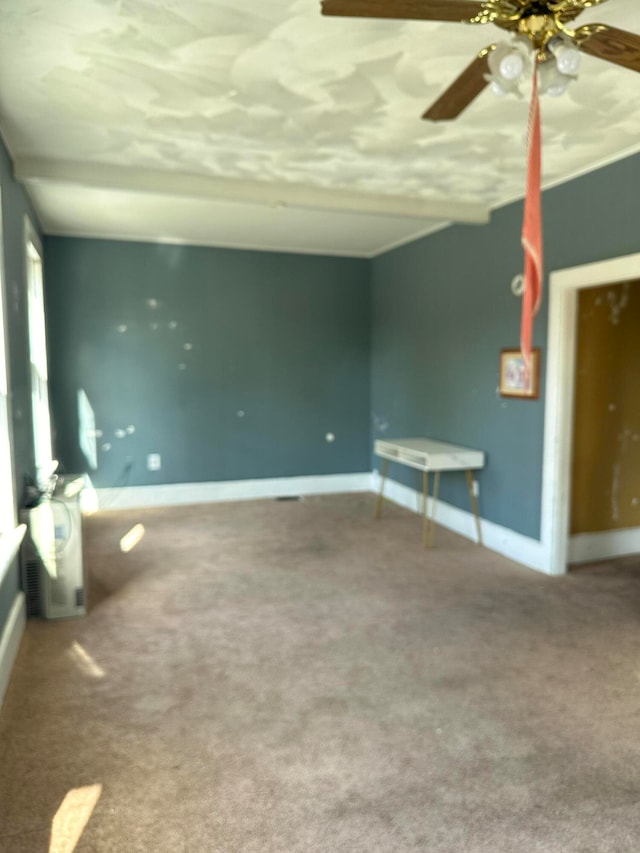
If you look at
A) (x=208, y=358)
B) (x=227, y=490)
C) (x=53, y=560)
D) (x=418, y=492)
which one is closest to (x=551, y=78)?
(x=53, y=560)

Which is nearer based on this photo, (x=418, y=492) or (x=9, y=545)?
(x=9, y=545)

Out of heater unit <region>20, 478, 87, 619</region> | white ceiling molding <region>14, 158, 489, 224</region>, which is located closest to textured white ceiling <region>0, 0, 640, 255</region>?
white ceiling molding <region>14, 158, 489, 224</region>

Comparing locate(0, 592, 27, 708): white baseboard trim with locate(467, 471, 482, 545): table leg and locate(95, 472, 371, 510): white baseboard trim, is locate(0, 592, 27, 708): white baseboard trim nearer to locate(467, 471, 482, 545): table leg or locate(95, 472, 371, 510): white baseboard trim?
locate(95, 472, 371, 510): white baseboard trim

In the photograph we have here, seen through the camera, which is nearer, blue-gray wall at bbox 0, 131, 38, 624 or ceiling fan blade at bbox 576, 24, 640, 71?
ceiling fan blade at bbox 576, 24, 640, 71

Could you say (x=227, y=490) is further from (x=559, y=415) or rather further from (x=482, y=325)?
(x=559, y=415)

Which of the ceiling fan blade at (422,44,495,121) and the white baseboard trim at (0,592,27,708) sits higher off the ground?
the ceiling fan blade at (422,44,495,121)

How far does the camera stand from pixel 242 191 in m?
3.56

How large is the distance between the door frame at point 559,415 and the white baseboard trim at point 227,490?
2.61 metres

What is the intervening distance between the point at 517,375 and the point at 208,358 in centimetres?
291

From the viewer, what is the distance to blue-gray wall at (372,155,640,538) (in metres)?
3.31

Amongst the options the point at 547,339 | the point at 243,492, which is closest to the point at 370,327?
the point at 243,492

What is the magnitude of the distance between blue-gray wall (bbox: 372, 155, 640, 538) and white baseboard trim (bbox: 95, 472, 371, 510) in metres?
0.62

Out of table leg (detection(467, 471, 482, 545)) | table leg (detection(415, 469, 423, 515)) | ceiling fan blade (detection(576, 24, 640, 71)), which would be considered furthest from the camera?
table leg (detection(415, 469, 423, 515))

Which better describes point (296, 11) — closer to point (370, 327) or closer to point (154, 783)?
point (154, 783)
